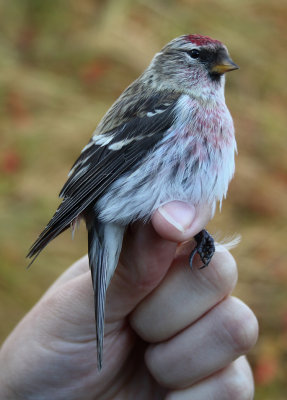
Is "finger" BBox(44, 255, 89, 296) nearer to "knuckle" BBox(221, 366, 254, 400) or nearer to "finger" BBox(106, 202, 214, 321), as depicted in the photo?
"finger" BBox(106, 202, 214, 321)

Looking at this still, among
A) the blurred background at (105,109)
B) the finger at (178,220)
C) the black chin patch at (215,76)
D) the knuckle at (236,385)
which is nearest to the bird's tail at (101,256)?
the finger at (178,220)

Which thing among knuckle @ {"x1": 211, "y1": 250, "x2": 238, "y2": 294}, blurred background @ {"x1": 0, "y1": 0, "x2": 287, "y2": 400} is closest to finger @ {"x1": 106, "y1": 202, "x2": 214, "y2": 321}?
knuckle @ {"x1": 211, "y1": 250, "x2": 238, "y2": 294}

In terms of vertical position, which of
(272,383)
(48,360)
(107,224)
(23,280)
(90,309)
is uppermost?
(107,224)

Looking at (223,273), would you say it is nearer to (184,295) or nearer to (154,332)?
(184,295)

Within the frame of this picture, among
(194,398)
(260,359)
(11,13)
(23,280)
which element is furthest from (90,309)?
(11,13)

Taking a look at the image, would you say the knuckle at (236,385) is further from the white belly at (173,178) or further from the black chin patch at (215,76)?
the black chin patch at (215,76)

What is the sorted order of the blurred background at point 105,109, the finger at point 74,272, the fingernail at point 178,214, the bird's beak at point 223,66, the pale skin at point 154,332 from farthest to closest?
the blurred background at point 105,109
the finger at point 74,272
the bird's beak at point 223,66
the pale skin at point 154,332
the fingernail at point 178,214

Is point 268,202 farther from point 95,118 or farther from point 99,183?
point 99,183
